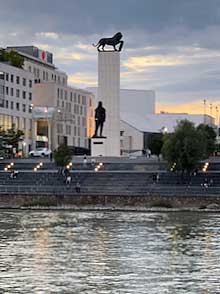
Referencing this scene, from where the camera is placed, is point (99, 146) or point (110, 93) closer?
point (110, 93)

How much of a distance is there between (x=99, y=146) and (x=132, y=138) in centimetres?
5379

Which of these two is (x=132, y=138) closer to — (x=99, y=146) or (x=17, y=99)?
(x=17, y=99)

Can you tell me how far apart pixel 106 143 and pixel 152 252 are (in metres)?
52.6

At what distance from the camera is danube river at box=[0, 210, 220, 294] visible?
873 inches

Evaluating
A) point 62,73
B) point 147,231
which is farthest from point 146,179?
point 62,73

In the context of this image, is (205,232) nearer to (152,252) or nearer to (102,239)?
(102,239)

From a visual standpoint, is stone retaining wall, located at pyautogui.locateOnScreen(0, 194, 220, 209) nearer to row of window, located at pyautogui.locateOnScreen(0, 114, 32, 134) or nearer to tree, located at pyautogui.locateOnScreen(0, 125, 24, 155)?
tree, located at pyautogui.locateOnScreen(0, 125, 24, 155)

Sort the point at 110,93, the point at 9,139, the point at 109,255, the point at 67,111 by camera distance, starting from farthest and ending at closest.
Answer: the point at 67,111
the point at 9,139
the point at 110,93
the point at 109,255

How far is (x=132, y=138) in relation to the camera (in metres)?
136

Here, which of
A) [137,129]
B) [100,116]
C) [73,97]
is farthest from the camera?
[73,97]

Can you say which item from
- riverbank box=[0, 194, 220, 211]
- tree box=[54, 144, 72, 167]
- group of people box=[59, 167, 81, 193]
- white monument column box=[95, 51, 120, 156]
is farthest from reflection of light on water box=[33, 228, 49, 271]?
white monument column box=[95, 51, 120, 156]

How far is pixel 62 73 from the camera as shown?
157125mm

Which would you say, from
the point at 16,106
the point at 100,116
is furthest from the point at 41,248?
the point at 16,106

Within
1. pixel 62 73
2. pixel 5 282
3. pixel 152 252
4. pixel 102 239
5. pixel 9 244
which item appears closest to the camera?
pixel 5 282
